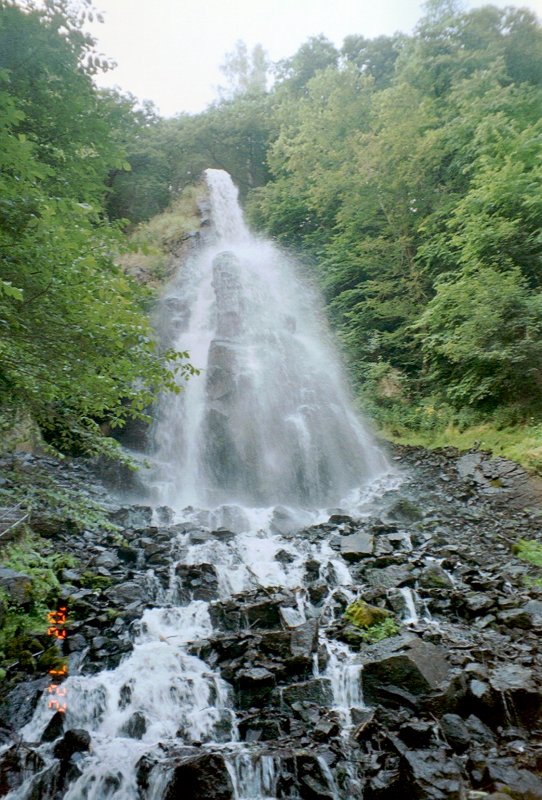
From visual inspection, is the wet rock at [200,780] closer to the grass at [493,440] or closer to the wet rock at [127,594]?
the wet rock at [127,594]

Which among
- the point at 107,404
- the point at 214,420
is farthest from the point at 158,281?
the point at 107,404

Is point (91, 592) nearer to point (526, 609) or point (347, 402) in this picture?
point (526, 609)

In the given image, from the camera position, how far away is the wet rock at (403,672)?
14.0 ft

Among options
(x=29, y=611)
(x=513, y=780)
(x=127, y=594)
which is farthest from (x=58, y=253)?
(x=513, y=780)

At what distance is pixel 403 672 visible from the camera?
4.37 meters

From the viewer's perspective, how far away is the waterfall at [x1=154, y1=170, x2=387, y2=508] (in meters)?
13.2

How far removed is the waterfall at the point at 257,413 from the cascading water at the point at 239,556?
0.18ft

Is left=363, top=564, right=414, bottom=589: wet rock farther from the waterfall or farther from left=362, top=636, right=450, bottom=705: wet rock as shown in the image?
the waterfall

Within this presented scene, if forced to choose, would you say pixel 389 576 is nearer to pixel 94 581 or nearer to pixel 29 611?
pixel 94 581

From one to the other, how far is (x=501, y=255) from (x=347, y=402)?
23.8 feet

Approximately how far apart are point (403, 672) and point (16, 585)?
4716 millimetres

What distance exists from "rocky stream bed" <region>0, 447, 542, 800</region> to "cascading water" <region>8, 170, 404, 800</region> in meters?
0.03

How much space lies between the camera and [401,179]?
16.3m

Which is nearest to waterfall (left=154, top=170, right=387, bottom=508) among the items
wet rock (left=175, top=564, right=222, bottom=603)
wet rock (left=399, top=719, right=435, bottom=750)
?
wet rock (left=175, top=564, right=222, bottom=603)
